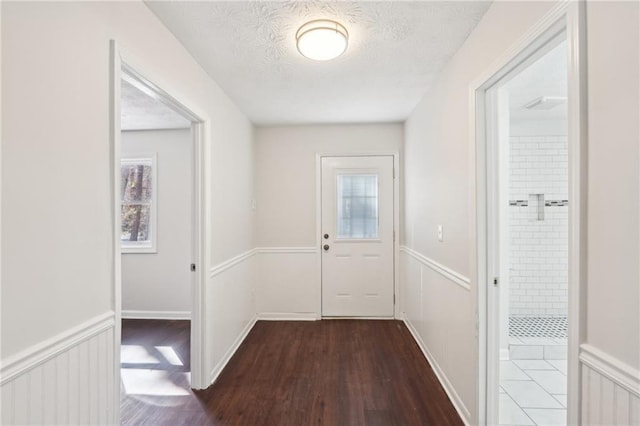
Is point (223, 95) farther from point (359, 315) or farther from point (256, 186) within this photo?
point (359, 315)

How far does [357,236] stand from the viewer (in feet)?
12.8

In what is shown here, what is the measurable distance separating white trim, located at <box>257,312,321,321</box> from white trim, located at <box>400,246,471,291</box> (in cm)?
145

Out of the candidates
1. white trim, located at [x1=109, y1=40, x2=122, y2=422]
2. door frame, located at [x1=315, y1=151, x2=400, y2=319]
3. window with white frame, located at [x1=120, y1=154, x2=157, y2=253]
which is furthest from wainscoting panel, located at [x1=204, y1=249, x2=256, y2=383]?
window with white frame, located at [x1=120, y1=154, x2=157, y2=253]

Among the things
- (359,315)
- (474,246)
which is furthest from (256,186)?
(474,246)

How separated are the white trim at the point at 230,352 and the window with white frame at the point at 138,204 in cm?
159

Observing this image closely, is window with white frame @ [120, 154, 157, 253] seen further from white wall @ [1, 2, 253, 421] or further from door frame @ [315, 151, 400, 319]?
white wall @ [1, 2, 253, 421]

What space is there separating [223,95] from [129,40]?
1.30 m

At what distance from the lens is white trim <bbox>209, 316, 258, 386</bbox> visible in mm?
2469

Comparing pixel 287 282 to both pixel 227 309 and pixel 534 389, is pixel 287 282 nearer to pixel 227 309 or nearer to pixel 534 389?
pixel 227 309

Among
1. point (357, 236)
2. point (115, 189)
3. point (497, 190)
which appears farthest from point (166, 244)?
point (497, 190)

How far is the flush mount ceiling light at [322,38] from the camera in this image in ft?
5.69

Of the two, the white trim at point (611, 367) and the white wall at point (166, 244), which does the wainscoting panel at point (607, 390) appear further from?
the white wall at point (166, 244)

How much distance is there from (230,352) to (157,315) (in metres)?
1.65

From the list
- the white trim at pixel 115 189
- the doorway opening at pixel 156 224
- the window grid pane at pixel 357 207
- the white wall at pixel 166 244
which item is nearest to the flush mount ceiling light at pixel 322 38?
the white trim at pixel 115 189
